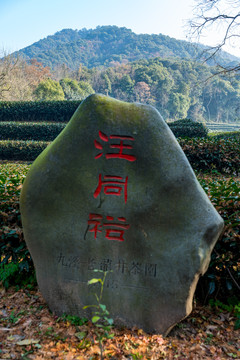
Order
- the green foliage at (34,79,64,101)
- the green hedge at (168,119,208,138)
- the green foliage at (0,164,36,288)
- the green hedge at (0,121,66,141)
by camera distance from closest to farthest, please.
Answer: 1. the green foliage at (0,164,36,288)
2. the green hedge at (168,119,208,138)
3. the green hedge at (0,121,66,141)
4. the green foliage at (34,79,64,101)

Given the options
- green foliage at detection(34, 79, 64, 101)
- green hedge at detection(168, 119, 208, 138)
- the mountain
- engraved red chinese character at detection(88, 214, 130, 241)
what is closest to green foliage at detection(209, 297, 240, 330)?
engraved red chinese character at detection(88, 214, 130, 241)

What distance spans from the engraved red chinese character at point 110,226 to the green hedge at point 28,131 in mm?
→ 12496

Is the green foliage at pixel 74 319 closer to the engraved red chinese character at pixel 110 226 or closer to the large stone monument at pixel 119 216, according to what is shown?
the large stone monument at pixel 119 216

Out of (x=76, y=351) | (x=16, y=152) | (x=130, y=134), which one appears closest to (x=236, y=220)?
(x=130, y=134)

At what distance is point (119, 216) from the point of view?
2.34 meters

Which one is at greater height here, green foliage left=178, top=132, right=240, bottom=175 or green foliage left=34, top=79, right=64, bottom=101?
green foliage left=34, top=79, right=64, bottom=101

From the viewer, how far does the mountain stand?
8831cm

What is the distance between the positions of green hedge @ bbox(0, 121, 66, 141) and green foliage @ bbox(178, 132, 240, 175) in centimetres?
830

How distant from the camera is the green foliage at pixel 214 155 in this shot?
772cm

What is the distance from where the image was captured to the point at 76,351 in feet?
6.75

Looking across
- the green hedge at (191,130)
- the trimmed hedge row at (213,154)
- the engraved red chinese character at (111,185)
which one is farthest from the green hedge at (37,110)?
the engraved red chinese character at (111,185)

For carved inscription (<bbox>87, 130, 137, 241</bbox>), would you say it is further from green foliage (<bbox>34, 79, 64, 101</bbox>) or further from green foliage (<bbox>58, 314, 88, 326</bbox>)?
green foliage (<bbox>34, 79, 64, 101</bbox>)

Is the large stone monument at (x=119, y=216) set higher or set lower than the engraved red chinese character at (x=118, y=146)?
lower

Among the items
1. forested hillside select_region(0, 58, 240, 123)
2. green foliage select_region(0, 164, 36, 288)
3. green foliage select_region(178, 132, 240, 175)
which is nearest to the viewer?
green foliage select_region(0, 164, 36, 288)
